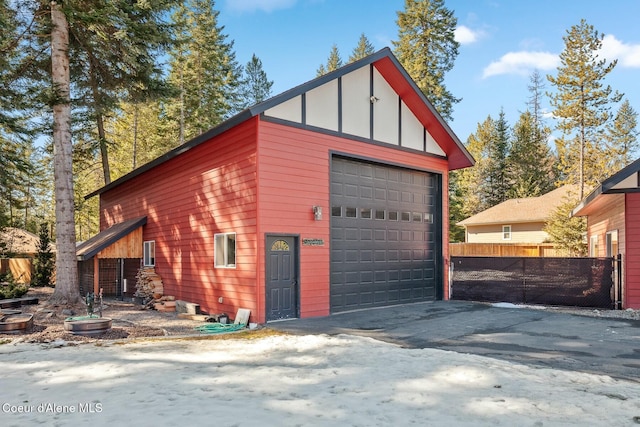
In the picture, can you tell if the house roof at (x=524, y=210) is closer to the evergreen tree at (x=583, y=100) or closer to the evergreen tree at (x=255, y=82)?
the evergreen tree at (x=583, y=100)

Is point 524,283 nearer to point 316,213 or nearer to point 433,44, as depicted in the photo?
point 316,213

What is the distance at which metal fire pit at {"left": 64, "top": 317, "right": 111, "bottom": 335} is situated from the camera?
830cm

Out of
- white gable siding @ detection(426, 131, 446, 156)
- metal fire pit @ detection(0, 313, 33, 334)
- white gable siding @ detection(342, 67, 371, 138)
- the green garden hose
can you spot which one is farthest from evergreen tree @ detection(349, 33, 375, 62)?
metal fire pit @ detection(0, 313, 33, 334)

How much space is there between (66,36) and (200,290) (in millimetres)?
7992

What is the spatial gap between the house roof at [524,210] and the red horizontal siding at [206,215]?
23945 mm

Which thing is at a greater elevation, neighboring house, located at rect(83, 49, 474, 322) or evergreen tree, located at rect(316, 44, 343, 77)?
evergreen tree, located at rect(316, 44, 343, 77)

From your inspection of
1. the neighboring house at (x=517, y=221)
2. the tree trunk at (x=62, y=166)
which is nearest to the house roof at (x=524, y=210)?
the neighboring house at (x=517, y=221)

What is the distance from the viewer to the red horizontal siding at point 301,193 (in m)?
9.73

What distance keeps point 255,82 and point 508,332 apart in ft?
109

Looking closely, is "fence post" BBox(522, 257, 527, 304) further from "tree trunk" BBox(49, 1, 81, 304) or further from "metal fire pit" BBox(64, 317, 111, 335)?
"tree trunk" BBox(49, 1, 81, 304)

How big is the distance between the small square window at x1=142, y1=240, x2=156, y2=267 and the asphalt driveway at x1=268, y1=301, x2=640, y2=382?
6.62 meters

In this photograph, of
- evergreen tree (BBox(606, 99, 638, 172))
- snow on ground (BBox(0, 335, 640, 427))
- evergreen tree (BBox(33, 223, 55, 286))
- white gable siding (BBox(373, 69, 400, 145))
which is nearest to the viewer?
snow on ground (BBox(0, 335, 640, 427))

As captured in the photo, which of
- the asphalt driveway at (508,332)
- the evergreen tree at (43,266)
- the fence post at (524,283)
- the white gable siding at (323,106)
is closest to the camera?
the asphalt driveway at (508,332)

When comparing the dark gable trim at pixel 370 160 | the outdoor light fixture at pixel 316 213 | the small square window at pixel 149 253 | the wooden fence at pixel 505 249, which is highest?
the dark gable trim at pixel 370 160
